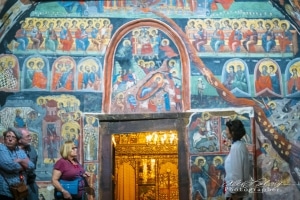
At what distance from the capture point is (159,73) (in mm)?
8844

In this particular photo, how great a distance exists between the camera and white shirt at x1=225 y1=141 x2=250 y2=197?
6.11m

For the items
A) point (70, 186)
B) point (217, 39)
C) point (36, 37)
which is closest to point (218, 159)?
point (217, 39)

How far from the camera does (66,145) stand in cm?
741

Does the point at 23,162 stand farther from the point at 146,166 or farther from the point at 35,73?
the point at 146,166

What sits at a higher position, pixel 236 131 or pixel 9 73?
pixel 9 73

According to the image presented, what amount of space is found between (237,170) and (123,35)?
3.91m

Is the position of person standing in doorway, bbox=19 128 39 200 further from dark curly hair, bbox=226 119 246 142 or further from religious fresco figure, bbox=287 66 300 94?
Answer: religious fresco figure, bbox=287 66 300 94

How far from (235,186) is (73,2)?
4967 millimetres

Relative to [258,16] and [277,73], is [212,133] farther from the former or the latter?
[258,16]

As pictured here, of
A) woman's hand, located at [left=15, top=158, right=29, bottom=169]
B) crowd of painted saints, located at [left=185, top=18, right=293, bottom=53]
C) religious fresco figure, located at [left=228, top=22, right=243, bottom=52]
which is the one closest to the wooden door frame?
crowd of painted saints, located at [left=185, top=18, right=293, bottom=53]

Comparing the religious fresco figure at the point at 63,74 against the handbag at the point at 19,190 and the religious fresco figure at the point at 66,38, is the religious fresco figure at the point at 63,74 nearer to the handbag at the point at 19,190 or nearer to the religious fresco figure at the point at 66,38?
the religious fresco figure at the point at 66,38

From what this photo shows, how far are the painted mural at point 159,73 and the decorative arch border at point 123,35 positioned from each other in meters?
0.03

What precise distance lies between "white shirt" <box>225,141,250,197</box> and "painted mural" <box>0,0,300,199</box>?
7.08 ft

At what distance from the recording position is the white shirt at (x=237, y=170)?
611 cm
